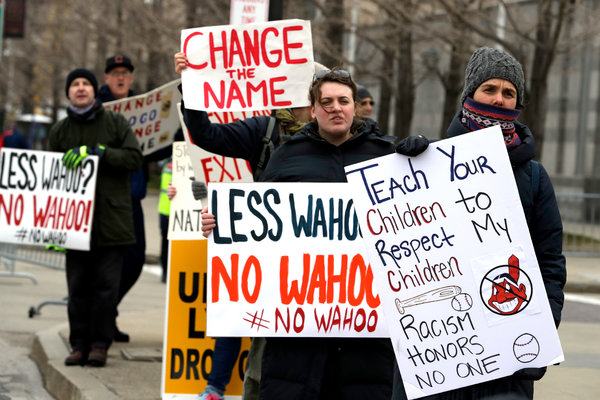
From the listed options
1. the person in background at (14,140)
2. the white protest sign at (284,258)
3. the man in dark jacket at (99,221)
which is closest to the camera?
the white protest sign at (284,258)

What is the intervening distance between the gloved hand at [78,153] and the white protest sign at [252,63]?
82.6 inches

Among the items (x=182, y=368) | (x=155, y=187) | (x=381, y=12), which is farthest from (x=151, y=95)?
(x=155, y=187)

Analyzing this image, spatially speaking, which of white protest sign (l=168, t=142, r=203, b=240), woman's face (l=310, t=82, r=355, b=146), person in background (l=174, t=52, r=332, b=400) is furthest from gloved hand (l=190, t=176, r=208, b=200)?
woman's face (l=310, t=82, r=355, b=146)

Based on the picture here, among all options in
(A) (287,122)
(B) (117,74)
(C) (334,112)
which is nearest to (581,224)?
(B) (117,74)

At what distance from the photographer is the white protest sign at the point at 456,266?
4.06 meters

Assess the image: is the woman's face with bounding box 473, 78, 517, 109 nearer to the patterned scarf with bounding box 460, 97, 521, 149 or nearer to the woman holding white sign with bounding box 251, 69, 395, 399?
the patterned scarf with bounding box 460, 97, 521, 149

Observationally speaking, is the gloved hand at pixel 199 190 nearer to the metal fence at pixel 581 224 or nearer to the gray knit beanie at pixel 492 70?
the gray knit beanie at pixel 492 70

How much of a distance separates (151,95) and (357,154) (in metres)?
3.75

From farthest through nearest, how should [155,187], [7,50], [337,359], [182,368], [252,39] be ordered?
[7,50] < [155,187] < [182,368] < [252,39] < [337,359]

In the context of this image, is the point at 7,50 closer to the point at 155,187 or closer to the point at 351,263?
the point at 155,187

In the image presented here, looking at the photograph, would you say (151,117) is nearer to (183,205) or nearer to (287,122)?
(183,205)

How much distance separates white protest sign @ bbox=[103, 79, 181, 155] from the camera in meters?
8.48

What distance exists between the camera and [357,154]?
4.88 meters

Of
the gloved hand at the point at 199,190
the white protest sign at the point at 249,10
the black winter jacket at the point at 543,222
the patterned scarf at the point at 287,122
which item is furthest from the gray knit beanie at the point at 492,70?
the white protest sign at the point at 249,10
